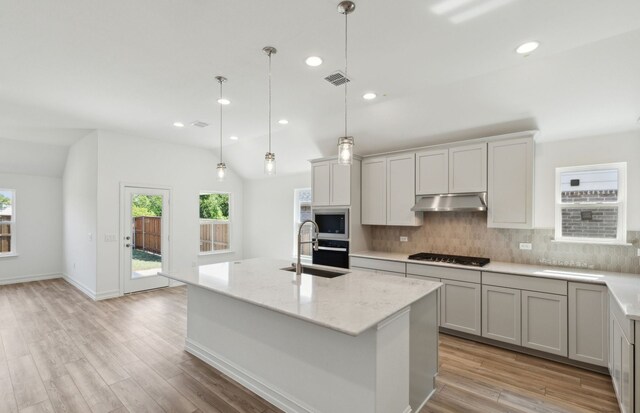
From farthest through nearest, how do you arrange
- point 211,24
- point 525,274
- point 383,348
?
point 525,274, point 211,24, point 383,348

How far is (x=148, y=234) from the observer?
5.82 meters

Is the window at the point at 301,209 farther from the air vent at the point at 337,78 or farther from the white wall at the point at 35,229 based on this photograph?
the white wall at the point at 35,229

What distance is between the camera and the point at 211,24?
2232 millimetres

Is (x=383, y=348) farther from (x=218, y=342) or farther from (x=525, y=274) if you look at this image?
(x=525, y=274)

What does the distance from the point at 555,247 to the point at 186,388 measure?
13.4 feet

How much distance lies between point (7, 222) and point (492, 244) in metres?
8.97

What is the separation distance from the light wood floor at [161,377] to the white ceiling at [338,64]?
8.48 feet

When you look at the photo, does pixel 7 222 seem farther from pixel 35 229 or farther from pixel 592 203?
pixel 592 203

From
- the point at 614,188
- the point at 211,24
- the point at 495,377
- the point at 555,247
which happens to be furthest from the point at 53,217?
the point at 614,188

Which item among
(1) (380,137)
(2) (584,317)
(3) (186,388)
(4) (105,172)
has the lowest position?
(3) (186,388)

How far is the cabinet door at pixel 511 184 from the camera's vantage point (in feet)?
11.2

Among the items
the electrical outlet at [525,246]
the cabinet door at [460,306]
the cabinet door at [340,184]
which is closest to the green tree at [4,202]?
the cabinet door at [340,184]

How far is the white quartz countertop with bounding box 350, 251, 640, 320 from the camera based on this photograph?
82.7 inches

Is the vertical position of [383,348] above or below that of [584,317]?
above
